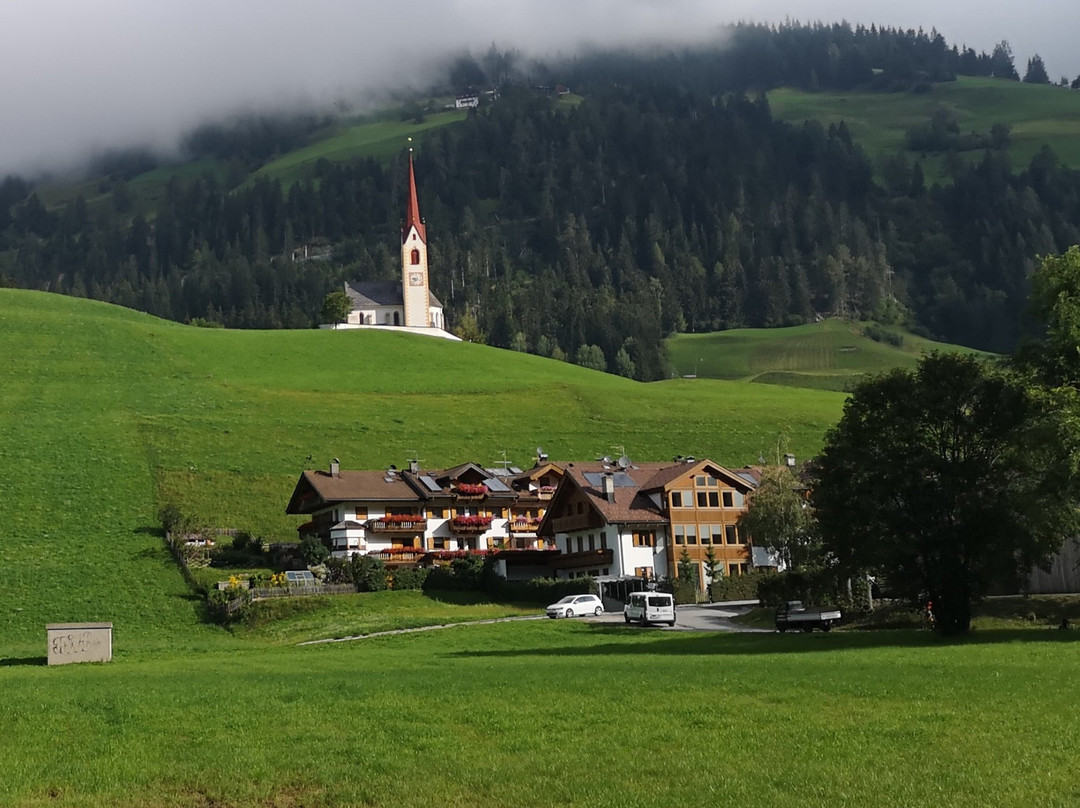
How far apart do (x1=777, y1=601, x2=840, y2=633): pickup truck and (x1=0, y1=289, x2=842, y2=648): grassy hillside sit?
28.1m

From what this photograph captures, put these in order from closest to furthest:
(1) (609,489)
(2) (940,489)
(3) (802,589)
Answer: (2) (940,489), (3) (802,589), (1) (609,489)

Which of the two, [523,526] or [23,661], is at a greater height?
[523,526]

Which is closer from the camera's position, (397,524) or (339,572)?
(339,572)

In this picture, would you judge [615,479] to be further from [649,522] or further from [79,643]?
[79,643]

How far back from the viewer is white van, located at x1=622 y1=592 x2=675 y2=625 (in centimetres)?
5959

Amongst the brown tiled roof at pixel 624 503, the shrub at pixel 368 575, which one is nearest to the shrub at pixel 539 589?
the shrub at pixel 368 575

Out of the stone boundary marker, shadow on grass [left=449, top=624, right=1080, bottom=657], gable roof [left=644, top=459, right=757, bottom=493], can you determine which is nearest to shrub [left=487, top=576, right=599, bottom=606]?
gable roof [left=644, top=459, right=757, bottom=493]

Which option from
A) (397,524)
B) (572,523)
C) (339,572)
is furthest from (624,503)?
(339,572)

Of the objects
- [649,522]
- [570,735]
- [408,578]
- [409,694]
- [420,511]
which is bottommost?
[570,735]

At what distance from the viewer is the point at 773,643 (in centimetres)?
4569

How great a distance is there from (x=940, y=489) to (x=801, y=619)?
1061 cm

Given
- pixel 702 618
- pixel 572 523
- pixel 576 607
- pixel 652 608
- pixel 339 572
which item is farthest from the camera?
pixel 572 523

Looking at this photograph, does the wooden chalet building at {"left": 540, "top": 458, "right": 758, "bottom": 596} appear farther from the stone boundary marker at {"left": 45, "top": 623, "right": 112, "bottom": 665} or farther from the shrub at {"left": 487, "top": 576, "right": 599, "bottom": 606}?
the stone boundary marker at {"left": 45, "top": 623, "right": 112, "bottom": 665}

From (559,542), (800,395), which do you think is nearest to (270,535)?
(559,542)
